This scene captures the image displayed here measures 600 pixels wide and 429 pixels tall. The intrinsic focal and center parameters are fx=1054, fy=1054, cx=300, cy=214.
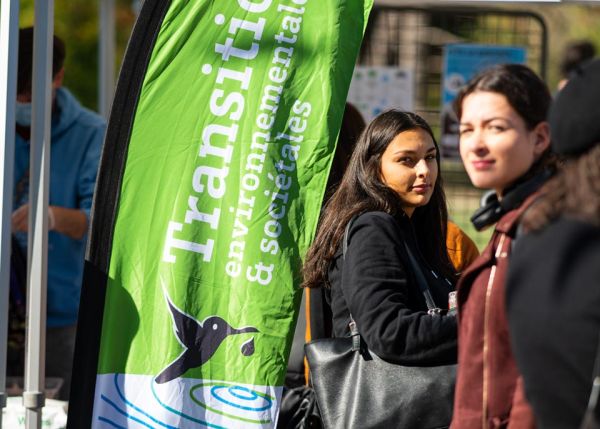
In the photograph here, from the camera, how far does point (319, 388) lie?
9.87 ft

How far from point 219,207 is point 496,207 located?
1.13 m

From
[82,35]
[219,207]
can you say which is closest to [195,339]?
[219,207]

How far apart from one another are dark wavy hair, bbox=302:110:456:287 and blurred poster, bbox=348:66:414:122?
333 centimetres

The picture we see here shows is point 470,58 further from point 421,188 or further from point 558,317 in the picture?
point 558,317

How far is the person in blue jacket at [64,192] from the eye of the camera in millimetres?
4941

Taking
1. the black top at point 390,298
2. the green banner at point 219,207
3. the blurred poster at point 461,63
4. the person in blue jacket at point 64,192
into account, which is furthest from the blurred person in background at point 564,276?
the blurred poster at point 461,63

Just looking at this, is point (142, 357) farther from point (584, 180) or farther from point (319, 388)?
point (584, 180)

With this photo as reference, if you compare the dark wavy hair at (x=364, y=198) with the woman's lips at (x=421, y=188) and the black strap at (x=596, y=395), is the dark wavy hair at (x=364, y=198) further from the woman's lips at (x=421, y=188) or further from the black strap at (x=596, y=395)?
the black strap at (x=596, y=395)

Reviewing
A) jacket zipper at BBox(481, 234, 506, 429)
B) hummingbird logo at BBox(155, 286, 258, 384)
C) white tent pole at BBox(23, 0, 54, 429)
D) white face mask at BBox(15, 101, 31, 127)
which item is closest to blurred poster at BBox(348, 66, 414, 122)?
white face mask at BBox(15, 101, 31, 127)

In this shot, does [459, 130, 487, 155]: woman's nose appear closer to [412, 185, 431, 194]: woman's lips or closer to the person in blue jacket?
[412, 185, 431, 194]: woman's lips

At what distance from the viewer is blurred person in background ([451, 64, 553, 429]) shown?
7.32 feet

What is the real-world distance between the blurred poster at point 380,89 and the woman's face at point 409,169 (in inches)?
135

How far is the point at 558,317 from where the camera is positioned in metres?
1.82

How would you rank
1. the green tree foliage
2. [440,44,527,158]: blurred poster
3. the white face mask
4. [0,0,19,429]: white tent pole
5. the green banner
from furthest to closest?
the green tree foliage, [440,44,527,158]: blurred poster, the white face mask, [0,0,19,429]: white tent pole, the green banner
